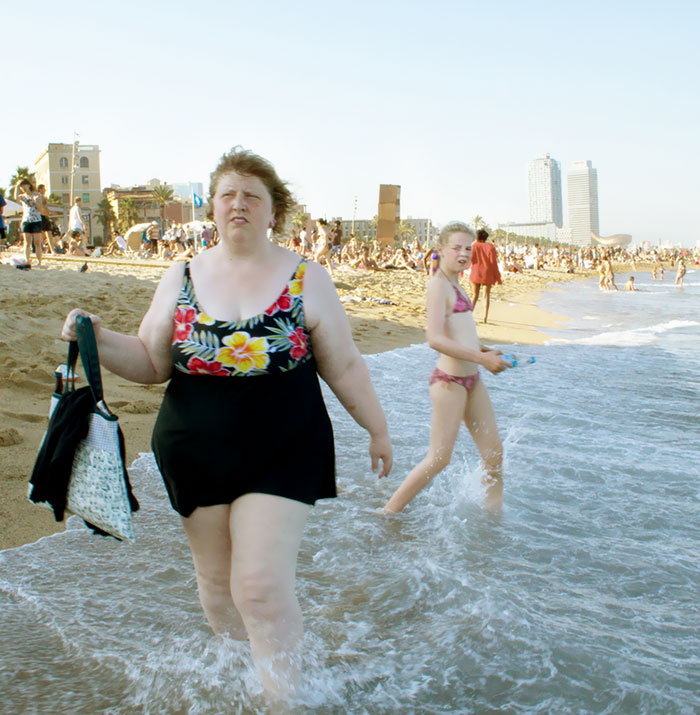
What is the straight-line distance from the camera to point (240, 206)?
2316 mm

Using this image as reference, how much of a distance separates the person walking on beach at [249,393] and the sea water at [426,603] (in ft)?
1.62

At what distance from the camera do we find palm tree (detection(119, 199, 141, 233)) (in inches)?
3602

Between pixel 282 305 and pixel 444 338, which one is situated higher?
pixel 282 305

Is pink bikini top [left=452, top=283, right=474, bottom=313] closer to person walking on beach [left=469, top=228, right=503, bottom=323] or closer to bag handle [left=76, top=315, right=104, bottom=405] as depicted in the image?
bag handle [left=76, top=315, right=104, bottom=405]

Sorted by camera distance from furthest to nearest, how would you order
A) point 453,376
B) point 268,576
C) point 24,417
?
point 24,417 < point 453,376 < point 268,576

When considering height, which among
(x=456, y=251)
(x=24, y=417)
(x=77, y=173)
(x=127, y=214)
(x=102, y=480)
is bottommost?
(x=24, y=417)

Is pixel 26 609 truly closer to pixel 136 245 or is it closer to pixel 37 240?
pixel 37 240

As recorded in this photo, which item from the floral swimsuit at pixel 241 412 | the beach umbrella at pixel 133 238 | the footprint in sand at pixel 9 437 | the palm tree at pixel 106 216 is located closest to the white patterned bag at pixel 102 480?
the floral swimsuit at pixel 241 412

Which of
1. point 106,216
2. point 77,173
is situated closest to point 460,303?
point 106,216

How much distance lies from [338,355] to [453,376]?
5.69 ft

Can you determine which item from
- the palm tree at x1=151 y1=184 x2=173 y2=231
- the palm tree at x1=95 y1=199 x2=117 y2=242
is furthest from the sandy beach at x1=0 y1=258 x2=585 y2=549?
the palm tree at x1=151 y1=184 x2=173 y2=231

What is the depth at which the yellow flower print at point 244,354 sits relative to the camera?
2164 millimetres

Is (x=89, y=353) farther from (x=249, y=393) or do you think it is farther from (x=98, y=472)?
(x=249, y=393)

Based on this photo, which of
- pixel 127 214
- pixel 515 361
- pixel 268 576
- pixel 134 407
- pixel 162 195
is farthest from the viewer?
pixel 162 195
